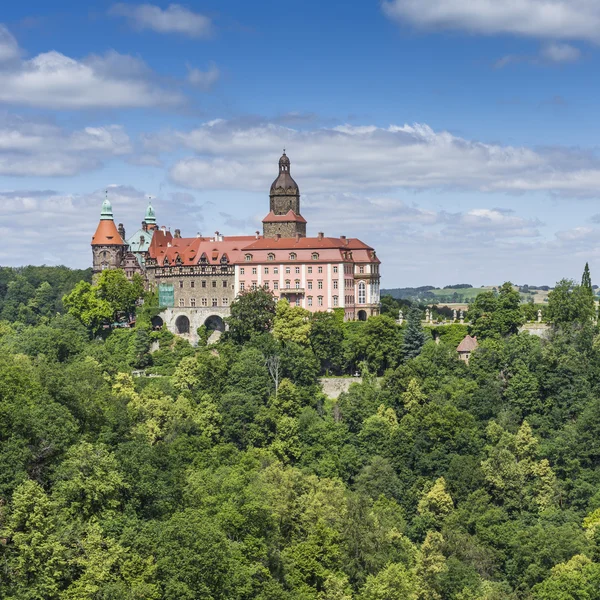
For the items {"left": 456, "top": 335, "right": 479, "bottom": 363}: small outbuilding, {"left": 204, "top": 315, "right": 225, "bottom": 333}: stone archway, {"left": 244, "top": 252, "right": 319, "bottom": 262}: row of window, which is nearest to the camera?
{"left": 456, "top": 335, "right": 479, "bottom": 363}: small outbuilding

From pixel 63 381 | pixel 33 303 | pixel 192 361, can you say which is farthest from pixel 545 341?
pixel 33 303

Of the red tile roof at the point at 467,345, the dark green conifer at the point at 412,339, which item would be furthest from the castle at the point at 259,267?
the red tile roof at the point at 467,345

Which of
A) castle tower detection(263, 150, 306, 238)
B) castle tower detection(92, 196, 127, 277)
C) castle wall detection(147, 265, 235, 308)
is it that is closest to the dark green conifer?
castle tower detection(263, 150, 306, 238)

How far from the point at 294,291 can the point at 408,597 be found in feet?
147

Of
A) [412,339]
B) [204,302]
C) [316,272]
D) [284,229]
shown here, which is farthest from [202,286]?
[412,339]

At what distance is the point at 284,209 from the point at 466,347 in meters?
22.3

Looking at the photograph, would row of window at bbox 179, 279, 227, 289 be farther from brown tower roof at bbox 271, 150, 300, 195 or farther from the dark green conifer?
the dark green conifer

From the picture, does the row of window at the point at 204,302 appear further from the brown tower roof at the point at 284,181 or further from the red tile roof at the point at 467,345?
the red tile roof at the point at 467,345

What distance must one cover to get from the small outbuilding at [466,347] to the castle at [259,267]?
10.9 m

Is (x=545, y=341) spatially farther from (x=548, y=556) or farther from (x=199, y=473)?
(x=199, y=473)

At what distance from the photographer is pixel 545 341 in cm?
8425

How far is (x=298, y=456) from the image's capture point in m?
74.5

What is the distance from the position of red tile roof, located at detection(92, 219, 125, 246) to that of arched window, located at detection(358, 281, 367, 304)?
23.7 metres

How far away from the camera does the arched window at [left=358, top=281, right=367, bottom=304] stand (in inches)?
3738
